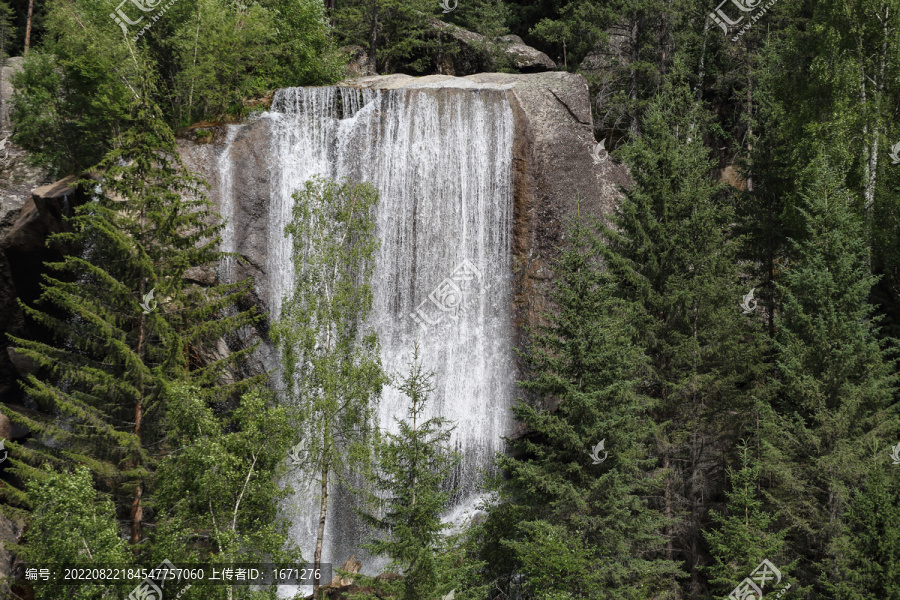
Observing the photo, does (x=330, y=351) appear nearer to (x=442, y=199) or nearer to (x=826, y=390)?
(x=442, y=199)

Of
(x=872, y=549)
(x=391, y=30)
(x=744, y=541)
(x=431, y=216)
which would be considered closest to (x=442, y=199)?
(x=431, y=216)

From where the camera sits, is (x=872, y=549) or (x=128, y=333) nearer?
(x=872, y=549)

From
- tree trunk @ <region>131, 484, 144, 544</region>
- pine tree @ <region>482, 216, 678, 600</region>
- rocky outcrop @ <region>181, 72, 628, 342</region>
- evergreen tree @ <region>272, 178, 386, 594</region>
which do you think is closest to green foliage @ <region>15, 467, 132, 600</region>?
tree trunk @ <region>131, 484, 144, 544</region>

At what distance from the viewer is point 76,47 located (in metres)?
21.7

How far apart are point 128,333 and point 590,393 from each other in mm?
9549

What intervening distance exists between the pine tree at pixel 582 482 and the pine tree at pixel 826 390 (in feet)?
10.1

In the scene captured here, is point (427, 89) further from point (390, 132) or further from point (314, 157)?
point (314, 157)

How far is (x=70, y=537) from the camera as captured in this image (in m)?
10.1

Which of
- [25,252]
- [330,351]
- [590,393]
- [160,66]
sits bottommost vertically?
[590,393]

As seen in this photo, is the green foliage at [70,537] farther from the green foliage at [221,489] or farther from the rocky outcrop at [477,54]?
the rocky outcrop at [477,54]

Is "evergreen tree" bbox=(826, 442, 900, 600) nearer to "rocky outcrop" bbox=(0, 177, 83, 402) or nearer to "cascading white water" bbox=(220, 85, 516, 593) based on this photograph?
"cascading white water" bbox=(220, 85, 516, 593)

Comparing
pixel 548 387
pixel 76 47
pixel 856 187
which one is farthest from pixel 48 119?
pixel 856 187

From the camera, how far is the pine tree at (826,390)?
1441 centimetres

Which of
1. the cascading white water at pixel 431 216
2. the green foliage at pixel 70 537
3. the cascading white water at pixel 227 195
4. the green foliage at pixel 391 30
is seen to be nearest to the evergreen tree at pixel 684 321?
the cascading white water at pixel 431 216
